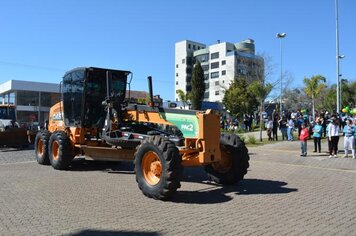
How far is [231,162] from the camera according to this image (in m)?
9.95

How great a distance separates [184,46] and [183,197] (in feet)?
380

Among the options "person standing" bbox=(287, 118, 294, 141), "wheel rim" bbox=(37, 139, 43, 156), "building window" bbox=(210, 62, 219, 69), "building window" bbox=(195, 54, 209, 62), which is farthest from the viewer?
"building window" bbox=(195, 54, 209, 62)

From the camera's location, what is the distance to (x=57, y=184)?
10242 mm

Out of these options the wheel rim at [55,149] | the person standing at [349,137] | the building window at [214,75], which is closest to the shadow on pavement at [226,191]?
the wheel rim at [55,149]

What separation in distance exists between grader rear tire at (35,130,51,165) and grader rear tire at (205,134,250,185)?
6.79 meters

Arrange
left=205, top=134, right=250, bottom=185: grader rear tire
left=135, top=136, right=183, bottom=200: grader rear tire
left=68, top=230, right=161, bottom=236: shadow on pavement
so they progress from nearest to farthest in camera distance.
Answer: left=68, top=230, right=161, bottom=236: shadow on pavement, left=135, top=136, right=183, bottom=200: grader rear tire, left=205, top=134, right=250, bottom=185: grader rear tire

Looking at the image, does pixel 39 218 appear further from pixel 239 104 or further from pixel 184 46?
pixel 184 46

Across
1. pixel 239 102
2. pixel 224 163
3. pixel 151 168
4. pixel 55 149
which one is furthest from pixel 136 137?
pixel 239 102

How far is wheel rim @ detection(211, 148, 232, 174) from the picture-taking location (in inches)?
393

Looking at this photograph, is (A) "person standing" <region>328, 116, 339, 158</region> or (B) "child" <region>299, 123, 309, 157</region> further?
(B) "child" <region>299, 123, 309, 157</region>

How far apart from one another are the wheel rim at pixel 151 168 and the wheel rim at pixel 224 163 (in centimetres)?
192

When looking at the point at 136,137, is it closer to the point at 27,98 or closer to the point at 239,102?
the point at 239,102

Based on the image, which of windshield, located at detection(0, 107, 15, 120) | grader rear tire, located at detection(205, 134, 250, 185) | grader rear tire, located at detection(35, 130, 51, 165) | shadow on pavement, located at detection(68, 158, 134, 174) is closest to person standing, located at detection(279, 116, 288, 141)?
shadow on pavement, located at detection(68, 158, 134, 174)

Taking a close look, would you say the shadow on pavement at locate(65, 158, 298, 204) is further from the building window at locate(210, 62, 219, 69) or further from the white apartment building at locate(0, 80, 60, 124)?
the building window at locate(210, 62, 219, 69)
